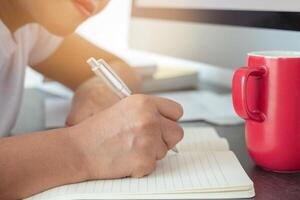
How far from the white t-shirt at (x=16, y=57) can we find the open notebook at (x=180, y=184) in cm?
32

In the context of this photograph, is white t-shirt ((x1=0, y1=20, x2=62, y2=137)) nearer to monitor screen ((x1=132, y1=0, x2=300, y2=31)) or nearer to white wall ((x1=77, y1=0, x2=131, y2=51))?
monitor screen ((x1=132, y1=0, x2=300, y2=31))

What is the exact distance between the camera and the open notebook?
0.41 meters

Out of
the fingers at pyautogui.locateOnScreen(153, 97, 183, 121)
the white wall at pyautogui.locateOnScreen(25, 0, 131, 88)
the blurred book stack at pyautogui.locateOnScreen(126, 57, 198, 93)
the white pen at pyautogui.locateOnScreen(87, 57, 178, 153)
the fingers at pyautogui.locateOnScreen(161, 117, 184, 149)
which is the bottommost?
the blurred book stack at pyautogui.locateOnScreen(126, 57, 198, 93)

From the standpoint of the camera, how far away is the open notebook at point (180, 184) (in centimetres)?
41

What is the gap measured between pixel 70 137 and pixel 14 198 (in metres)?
0.08

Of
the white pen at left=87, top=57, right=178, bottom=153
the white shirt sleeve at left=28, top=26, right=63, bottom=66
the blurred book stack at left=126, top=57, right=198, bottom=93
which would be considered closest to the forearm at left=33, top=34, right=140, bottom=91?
→ the white shirt sleeve at left=28, top=26, right=63, bottom=66

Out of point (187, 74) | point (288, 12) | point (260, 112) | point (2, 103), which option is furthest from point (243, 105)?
point (187, 74)

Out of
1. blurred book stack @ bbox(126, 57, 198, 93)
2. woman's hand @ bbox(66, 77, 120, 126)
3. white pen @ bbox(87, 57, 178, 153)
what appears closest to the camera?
white pen @ bbox(87, 57, 178, 153)

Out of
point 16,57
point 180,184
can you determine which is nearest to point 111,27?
point 16,57

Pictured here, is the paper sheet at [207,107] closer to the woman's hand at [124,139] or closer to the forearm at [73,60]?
the forearm at [73,60]

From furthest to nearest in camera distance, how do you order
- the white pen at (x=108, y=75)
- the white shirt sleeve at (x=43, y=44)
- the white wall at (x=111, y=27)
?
the white wall at (x=111, y=27) → the white shirt sleeve at (x=43, y=44) → the white pen at (x=108, y=75)

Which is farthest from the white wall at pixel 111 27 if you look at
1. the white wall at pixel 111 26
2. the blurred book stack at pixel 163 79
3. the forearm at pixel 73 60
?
the forearm at pixel 73 60

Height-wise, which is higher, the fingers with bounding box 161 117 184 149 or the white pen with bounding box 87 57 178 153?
the white pen with bounding box 87 57 178 153

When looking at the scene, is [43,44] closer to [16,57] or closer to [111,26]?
[16,57]
